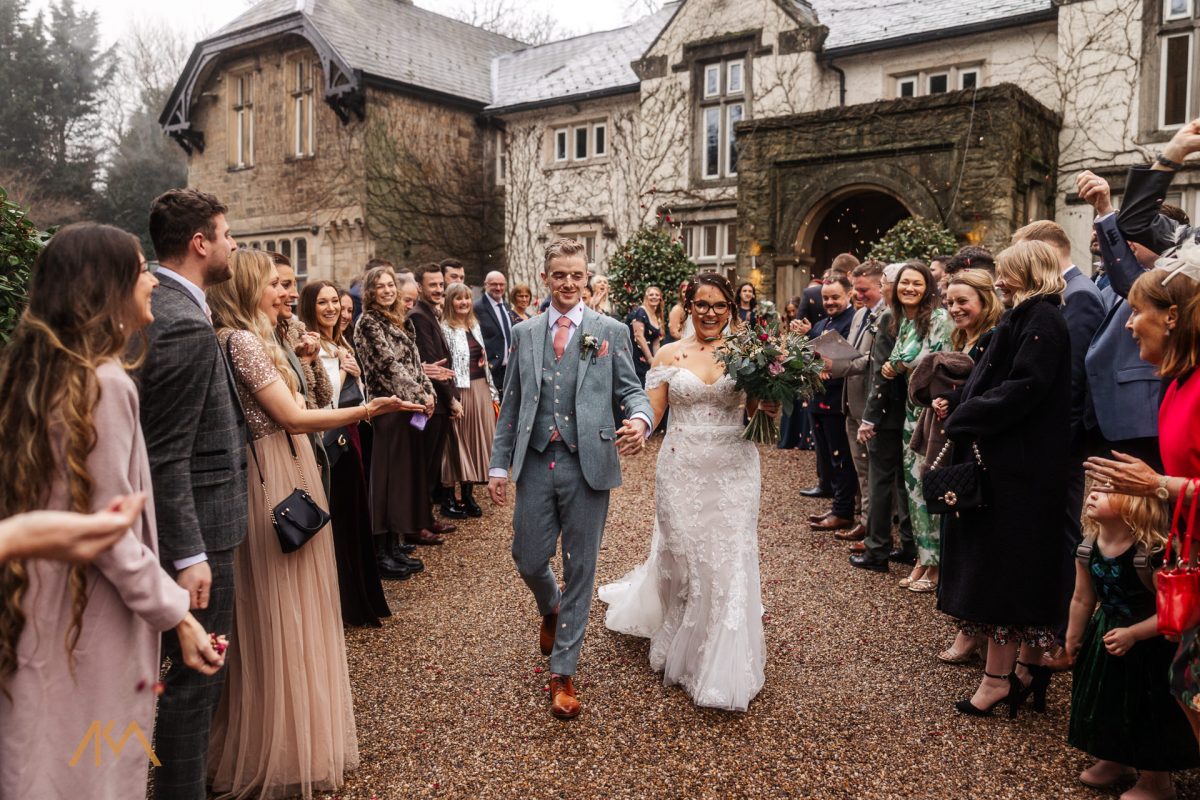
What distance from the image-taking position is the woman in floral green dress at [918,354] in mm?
5910

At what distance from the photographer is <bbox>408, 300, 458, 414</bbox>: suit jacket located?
740 centimetres

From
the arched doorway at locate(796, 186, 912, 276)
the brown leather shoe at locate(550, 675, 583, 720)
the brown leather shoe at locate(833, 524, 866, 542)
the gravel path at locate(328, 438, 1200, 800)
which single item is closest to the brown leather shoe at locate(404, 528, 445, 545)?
the gravel path at locate(328, 438, 1200, 800)

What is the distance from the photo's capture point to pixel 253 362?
3.35 meters

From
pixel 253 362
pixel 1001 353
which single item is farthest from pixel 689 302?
pixel 253 362

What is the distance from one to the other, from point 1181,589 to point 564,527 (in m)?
2.58

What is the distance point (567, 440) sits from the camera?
4250 mm

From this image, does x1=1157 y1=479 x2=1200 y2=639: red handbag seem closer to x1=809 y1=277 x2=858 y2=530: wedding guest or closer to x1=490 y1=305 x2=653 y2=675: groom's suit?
x1=490 y1=305 x2=653 y2=675: groom's suit

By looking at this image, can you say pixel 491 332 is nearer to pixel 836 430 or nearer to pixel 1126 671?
pixel 836 430

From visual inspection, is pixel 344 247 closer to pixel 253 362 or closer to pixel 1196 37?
→ pixel 1196 37

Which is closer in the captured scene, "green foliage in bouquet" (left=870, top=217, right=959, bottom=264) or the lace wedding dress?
the lace wedding dress

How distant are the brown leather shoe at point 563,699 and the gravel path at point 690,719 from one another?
51 millimetres

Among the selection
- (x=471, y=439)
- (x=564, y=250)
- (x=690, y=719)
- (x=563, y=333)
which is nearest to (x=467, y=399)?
(x=471, y=439)

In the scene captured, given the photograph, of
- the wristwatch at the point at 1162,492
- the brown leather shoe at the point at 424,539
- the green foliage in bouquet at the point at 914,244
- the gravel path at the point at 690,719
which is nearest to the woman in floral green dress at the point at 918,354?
the gravel path at the point at 690,719

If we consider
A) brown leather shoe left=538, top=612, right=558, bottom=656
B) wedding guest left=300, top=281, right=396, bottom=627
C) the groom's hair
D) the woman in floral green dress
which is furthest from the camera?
the woman in floral green dress
